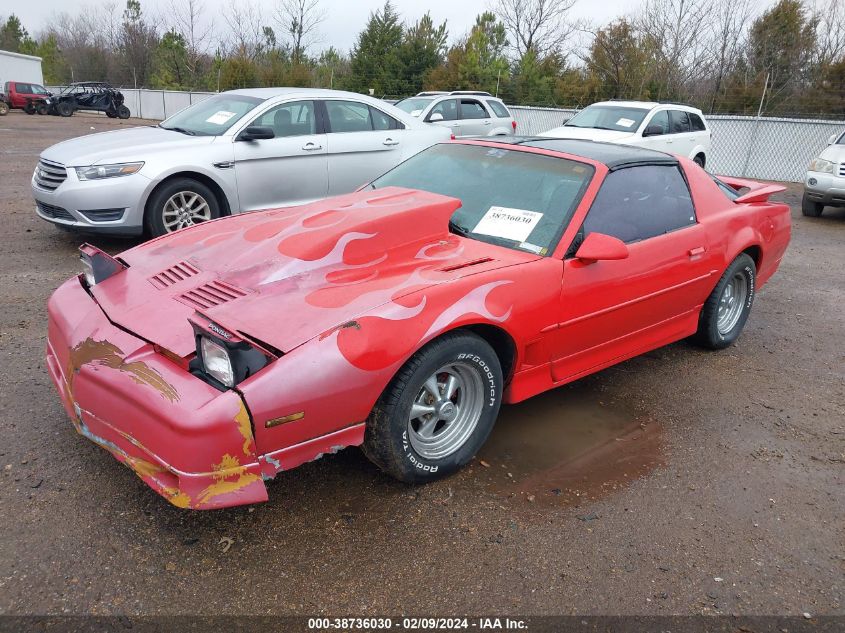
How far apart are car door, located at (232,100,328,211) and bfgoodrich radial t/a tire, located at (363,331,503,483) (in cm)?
442

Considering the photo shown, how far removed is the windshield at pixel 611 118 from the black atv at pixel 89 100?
86.9ft

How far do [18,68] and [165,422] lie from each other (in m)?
49.1

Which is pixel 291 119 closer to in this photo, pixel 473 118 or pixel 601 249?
pixel 601 249

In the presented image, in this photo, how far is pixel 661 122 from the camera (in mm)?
12008

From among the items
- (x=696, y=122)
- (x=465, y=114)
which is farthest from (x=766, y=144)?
(x=465, y=114)

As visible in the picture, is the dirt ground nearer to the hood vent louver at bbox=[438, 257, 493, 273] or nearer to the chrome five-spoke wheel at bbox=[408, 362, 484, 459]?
the chrome five-spoke wheel at bbox=[408, 362, 484, 459]

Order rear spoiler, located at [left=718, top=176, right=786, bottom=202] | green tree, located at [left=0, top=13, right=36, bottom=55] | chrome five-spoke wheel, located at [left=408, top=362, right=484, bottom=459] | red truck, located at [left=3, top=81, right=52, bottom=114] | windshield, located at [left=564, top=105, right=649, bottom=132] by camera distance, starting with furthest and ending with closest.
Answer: green tree, located at [left=0, top=13, right=36, bottom=55], red truck, located at [left=3, top=81, right=52, bottom=114], windshield, located at [left=564, top=105, right=649, bottom=132], rear spoiler, located at [left=718, top=176, right=786, bottom=202], chrome five-spoke wheel, located at [left=408, top=362, right=484, bottom=459]

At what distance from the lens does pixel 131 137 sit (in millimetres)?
6836

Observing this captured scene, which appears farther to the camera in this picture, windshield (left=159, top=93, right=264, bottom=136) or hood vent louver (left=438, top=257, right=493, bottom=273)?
windshield (left=159, top=93, right=264, bottom=136)

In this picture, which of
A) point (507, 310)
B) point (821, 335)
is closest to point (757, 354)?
point (821, 335)

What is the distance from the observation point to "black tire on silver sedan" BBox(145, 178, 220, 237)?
628 centimetres

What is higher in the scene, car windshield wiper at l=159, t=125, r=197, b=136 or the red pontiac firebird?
car windshield wiper at l=159, t=125, r=197, b=136

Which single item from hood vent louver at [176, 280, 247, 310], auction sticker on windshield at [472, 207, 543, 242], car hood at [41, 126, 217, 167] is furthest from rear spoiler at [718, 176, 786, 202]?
car hood at [41, 126, 217, 167]

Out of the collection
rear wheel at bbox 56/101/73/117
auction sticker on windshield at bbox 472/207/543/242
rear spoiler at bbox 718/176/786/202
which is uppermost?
rear spoiler at bbox 718/176/786/202
